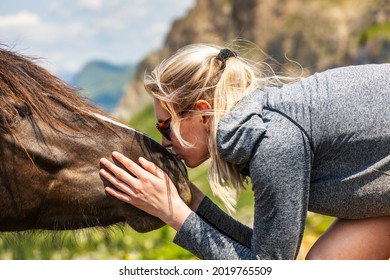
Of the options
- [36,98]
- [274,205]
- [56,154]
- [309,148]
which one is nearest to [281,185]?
[274,205]

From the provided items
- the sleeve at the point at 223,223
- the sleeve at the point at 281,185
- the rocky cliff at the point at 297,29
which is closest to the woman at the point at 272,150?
the sleeve at the point at 281,185

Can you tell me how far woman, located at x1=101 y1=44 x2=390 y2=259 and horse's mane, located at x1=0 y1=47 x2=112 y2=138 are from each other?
0.28 metres

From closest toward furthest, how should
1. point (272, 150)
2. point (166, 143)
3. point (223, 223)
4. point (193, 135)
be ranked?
1. point (272, 150)
2. point (193, 135)
3. point (166, 143)
4. point (223, 223)

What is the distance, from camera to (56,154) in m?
3.33

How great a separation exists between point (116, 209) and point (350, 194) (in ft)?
3.78

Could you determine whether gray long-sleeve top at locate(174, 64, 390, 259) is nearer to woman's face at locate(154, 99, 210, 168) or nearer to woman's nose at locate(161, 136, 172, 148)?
woman's face at locate(154, 99, 210, 168)

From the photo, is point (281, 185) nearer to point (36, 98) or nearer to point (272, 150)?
point (272, 150)

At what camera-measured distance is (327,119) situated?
323 centimetres

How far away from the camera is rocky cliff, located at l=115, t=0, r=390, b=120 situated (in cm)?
2497

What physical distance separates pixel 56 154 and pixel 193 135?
675mm

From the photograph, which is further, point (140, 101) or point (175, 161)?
point (140, 101)

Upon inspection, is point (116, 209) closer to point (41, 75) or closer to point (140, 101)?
point (41, 75)
